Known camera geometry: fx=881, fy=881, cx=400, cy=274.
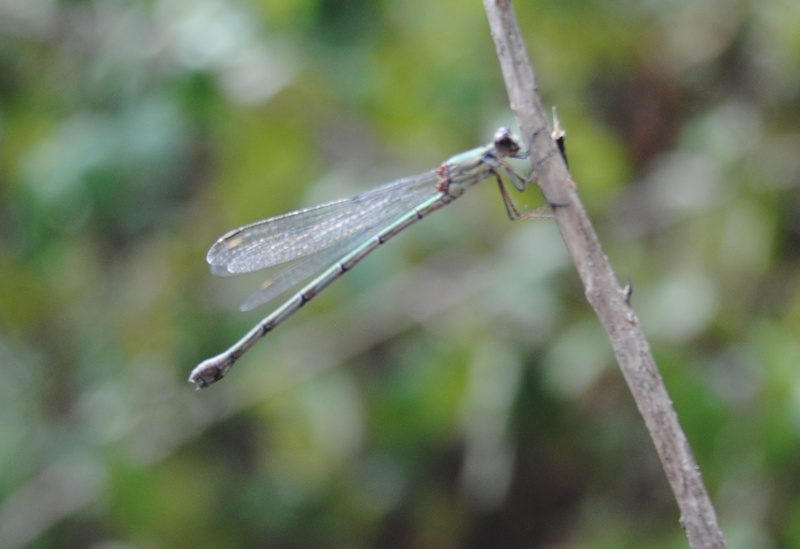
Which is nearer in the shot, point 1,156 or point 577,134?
point 577,134

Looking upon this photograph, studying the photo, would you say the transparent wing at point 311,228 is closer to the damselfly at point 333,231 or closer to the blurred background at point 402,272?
the damselfly at point 333,231

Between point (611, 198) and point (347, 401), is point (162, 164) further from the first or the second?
point (611, 198)

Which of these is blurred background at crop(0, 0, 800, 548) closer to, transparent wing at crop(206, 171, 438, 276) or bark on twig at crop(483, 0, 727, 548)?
transparent wing at crop(206, 171, 438, 276)

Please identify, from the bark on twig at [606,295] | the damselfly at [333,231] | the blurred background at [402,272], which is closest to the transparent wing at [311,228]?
the damselfly at [333,231]

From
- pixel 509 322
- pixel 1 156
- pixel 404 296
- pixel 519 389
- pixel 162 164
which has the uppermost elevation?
pixel 1 156

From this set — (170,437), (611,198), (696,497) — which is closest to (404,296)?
(611,198)

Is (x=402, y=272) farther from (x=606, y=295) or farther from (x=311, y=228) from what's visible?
(x=606, y=295)

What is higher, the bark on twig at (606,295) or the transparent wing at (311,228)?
the transparent wing at (311,228)

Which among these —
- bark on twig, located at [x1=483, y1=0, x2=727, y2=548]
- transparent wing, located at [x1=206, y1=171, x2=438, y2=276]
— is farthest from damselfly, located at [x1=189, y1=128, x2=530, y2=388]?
bark on twig, located at [x1=483, y1=0, x2=727, y2=548]
